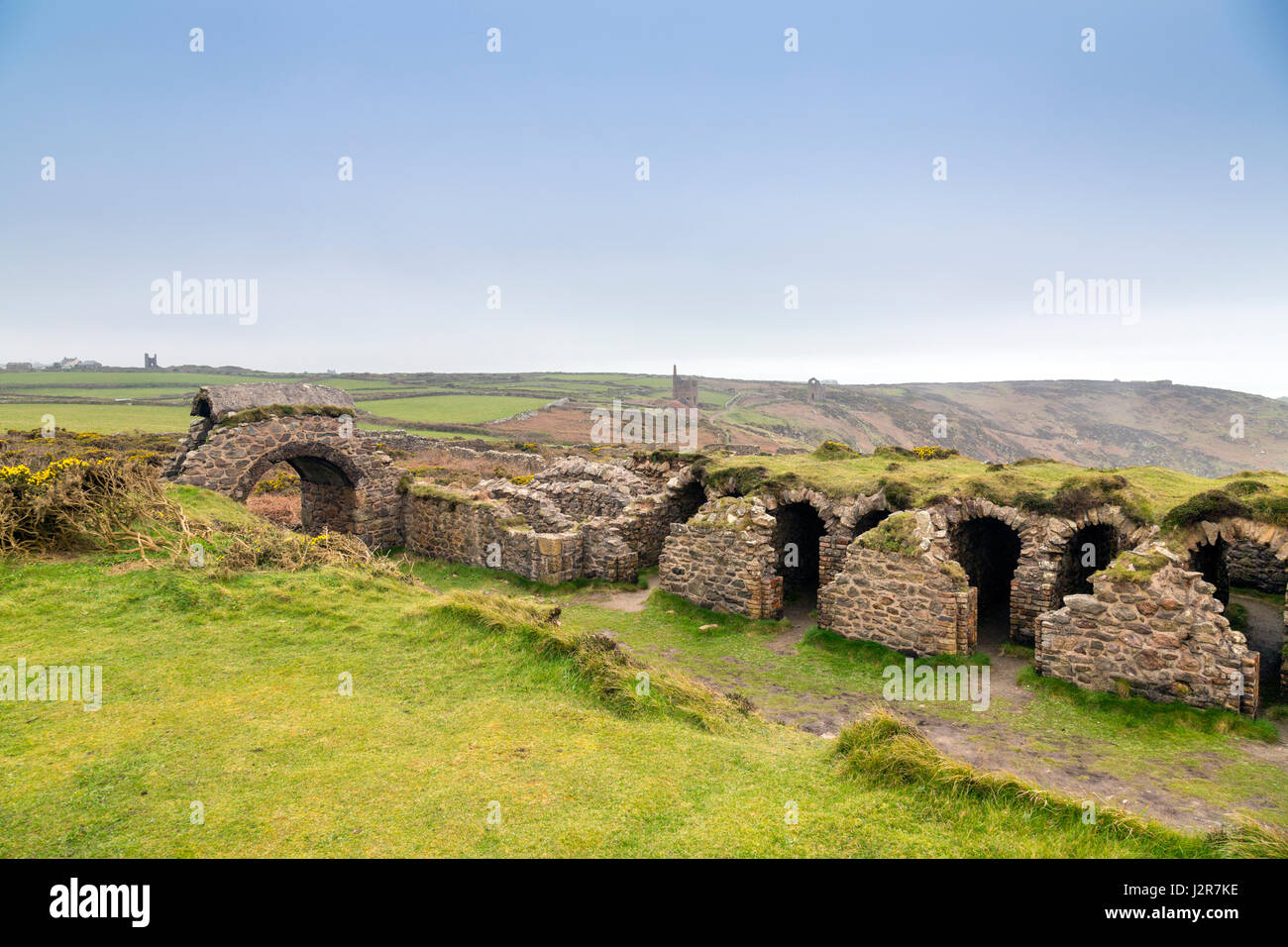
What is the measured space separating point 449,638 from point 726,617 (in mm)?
6501

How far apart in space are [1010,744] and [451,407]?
264ft

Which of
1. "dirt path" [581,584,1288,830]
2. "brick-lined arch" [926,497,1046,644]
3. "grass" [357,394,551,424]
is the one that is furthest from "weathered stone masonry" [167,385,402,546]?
"grass" [357,394,551,424]

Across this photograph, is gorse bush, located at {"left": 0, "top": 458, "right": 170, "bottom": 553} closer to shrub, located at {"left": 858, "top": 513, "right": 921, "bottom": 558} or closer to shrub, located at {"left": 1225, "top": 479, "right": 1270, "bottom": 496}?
shrub, located at {"left": 858, "top": 513, "right": 921, "bottom": 558}

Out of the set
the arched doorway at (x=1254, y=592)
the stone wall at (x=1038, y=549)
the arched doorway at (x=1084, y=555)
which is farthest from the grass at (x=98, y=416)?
the arched doorway at (x=1254, y=592)

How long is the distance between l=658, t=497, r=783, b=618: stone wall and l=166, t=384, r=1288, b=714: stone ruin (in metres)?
0.03

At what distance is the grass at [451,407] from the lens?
241 feet

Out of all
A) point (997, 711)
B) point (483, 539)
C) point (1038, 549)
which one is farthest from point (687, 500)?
point (997, 711)

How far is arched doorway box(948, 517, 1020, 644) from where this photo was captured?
13.3 metres

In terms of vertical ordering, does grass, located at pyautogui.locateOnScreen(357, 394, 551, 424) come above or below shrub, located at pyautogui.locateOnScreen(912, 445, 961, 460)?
above

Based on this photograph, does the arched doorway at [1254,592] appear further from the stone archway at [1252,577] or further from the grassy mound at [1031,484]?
the grassy mound at [1031,484]

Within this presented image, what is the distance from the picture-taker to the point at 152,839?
14.7 feet

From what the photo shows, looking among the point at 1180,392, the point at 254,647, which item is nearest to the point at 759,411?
the point at 1180,392
